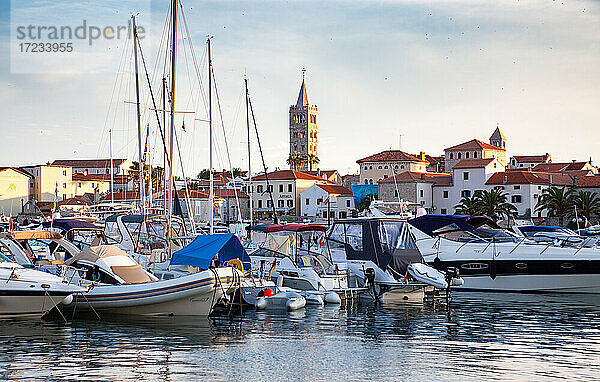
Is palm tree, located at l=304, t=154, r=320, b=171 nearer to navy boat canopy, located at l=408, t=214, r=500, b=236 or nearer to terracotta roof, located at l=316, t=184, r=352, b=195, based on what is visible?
terracotta roof, located at l=316, t=184, r=352, b=195

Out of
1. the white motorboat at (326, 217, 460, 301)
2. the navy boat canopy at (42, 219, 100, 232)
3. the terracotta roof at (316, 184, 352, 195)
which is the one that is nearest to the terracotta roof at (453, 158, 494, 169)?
the terracotta roof at (316, 184, 352, 195)

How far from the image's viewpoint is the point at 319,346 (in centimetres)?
1794

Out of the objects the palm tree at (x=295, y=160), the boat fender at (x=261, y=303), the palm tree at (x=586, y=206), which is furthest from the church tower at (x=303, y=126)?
the boat fender at (x=261, y=303)

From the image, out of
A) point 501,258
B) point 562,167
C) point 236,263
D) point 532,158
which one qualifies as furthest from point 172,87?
point 532,158

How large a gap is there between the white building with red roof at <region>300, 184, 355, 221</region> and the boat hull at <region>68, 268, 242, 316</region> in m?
81.8

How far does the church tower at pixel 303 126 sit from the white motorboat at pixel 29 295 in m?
162

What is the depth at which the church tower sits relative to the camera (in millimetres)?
182625

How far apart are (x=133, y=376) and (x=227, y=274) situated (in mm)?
7689

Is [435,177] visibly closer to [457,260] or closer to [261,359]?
[457,260]

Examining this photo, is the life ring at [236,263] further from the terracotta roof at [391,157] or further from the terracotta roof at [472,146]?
the terracotta roof at [472,146]

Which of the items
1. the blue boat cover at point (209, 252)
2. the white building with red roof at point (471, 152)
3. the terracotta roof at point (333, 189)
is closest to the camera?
the blue boat cover at point (209, 252)

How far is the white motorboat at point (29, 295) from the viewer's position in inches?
825

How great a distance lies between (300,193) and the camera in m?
112

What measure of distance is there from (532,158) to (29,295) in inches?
5501
